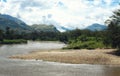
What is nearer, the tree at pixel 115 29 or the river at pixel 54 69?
the river at pixel 54 69

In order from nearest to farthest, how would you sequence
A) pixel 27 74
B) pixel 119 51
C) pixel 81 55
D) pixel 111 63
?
1. pixel 27 74
2. pixel 111 63
3. pixel 81 55
4. pixel 119 51

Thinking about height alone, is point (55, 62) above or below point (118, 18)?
below

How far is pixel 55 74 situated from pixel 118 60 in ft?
62.4

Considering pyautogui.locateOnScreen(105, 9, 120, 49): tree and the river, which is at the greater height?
pyautogui.locateOnScreen(105, 9, 120, 49): tree

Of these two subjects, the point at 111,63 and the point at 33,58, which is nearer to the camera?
the point at 111,63

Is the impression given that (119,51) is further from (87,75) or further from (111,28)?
(87,75)

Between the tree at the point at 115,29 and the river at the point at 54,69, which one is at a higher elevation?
the tree at the point at 115,29

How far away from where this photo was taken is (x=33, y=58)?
208ft

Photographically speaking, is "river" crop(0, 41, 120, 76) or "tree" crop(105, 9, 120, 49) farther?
"tree" crop(105, 9, 120, 49)

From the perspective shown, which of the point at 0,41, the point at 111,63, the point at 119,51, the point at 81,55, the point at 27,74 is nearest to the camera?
the point at 27,74

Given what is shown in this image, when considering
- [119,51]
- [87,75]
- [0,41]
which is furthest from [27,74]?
[0,41]

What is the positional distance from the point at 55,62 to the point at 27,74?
57.7 ft

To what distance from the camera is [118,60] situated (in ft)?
186

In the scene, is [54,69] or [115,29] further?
[115,29]
